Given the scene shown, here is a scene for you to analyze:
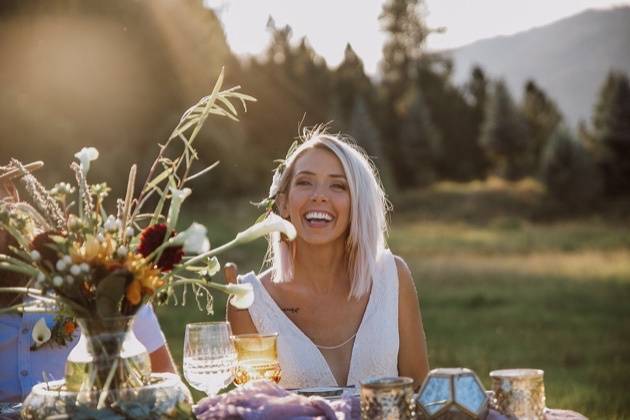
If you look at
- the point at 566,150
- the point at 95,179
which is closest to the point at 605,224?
the point at 566,150

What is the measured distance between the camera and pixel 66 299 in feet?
7.97

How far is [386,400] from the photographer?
234cm

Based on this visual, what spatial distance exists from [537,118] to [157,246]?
67.7 metres

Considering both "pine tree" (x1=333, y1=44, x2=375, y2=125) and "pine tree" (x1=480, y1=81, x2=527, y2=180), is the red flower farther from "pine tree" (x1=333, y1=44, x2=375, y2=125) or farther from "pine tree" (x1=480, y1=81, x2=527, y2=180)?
"pine tree" (x1=333, y1=44, x2=375, y2=125)

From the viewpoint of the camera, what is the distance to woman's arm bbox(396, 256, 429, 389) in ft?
13.4

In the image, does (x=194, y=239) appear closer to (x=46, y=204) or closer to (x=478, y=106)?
(x=46, y=204)

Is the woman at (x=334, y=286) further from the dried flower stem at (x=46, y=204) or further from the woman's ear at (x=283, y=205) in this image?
the dried flower stem at (x=46, y=204)

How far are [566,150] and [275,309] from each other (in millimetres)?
44592

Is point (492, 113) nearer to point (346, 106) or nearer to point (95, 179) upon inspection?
point (346, 106)

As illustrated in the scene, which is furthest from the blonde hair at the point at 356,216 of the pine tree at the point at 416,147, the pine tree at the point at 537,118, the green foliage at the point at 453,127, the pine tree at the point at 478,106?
the pine tree at the point at 478,106

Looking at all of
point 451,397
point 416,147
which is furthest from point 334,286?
point 416,147

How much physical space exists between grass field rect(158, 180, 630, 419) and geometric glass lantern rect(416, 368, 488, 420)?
5631 mm

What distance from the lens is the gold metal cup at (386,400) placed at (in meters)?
2.34

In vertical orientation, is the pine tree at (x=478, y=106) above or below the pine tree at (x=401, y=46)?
below
